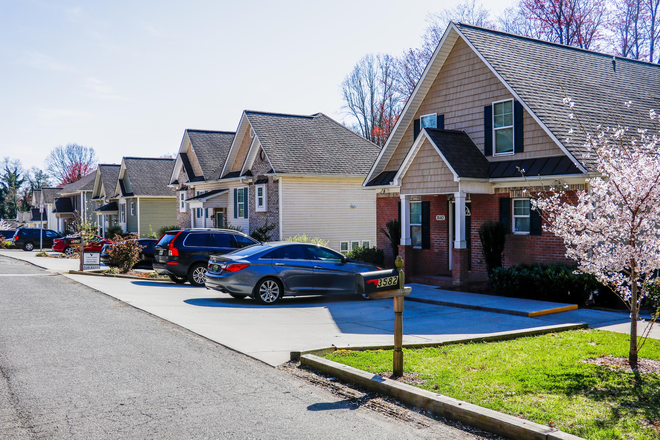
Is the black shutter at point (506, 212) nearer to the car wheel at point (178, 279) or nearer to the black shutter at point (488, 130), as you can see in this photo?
the black shutter at point (488, 130)

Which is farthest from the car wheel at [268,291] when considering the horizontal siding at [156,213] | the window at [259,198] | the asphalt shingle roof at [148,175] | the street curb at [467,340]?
the horizontal siding at [156,213]

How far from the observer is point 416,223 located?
20297 mm

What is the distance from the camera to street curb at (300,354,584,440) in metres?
5.27

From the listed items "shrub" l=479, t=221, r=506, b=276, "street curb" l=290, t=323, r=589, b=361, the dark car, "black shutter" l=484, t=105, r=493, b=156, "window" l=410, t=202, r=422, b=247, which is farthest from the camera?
"window" l=410, t=202, r=422, b=247

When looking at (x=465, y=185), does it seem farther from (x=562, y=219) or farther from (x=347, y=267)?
(x=562, y=219)

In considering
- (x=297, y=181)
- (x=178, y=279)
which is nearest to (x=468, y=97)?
(x=297, y=181)

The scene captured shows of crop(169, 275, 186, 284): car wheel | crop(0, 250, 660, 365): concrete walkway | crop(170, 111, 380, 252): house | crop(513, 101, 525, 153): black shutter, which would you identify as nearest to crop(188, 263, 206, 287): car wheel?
crop(169, 275, 186, 284): car wheel

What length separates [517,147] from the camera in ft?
55.2

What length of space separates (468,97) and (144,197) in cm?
3099

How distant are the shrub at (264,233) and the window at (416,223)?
7835 millimetres

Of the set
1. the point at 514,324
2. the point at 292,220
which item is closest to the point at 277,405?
the point at 514,324

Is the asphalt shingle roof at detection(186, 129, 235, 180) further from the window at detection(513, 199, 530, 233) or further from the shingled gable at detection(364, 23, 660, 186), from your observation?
the window at detection(513, 199, 530, 233)

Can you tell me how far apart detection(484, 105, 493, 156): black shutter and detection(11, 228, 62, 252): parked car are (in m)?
37.1

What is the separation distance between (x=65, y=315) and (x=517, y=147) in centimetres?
1256
